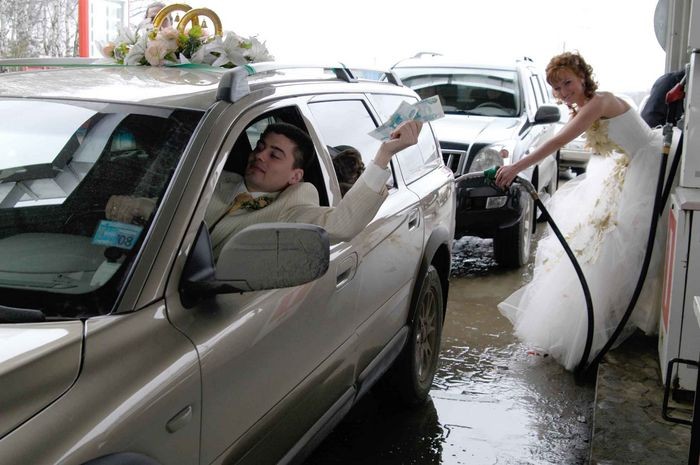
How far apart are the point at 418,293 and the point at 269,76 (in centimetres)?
157

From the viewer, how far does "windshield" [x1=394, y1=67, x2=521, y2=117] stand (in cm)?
884

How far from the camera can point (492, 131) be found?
316 inches

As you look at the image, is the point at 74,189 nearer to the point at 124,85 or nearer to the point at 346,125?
the point at 124,85

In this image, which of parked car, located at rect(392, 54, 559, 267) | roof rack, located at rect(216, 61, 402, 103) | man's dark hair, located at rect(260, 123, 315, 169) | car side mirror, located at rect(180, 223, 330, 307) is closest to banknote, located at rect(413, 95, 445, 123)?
man's dark hair, located at rect(260, 123, 315, 169)

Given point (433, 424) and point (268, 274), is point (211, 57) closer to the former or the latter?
point (268, 274)

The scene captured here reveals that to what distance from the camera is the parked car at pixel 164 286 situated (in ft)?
6.02

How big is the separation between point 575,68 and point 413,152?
51.0 inches

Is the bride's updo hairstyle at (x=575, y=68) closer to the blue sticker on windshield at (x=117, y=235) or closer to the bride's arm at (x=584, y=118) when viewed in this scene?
the bride's arm at (x=584, y=118)

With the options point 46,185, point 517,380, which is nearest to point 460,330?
point 517,380

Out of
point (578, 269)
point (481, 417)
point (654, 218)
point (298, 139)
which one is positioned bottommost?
point (481, 417)

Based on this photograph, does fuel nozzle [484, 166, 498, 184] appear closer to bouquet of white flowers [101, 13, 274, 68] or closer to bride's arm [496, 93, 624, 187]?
bride's arm [496, 93, 624, 187]

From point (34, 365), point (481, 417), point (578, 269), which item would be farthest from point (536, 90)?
point (34, 365)

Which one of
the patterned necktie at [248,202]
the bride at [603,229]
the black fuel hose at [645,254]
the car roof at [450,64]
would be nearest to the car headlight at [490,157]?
the car roof at [450,64]

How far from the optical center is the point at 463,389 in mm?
4965
